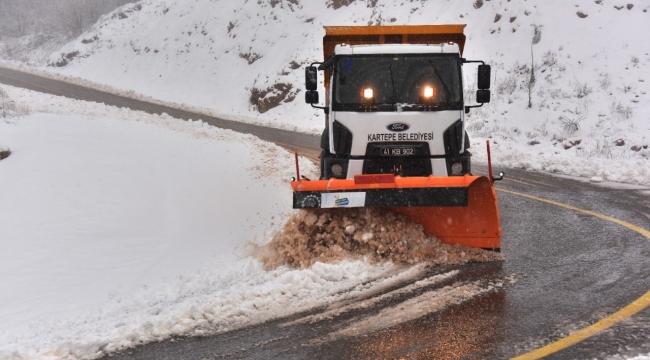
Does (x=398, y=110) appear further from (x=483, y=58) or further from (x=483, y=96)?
(x=483, y=58)

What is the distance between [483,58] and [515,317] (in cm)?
1816

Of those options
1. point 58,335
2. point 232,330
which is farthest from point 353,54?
point 58,335

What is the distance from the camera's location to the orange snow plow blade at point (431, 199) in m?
5.27

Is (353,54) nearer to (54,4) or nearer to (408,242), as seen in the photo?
(408,242)

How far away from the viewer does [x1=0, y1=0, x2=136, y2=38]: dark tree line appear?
50531 millimetres

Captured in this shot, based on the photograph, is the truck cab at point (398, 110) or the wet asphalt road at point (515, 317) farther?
the truck cab at point (398, 110)

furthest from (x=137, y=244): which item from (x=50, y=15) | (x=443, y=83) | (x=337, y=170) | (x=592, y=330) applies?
(x=50, y=15)

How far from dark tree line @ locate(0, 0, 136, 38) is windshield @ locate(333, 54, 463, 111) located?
154 feet

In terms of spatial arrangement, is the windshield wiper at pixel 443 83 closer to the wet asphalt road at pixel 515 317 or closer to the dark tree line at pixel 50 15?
the wet asphalt road at pixel 515 317

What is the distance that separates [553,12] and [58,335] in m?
20.2

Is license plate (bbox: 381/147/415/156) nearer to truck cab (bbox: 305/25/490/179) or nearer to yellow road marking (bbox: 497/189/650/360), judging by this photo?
truck cab (bbox: 305/25/490/179)

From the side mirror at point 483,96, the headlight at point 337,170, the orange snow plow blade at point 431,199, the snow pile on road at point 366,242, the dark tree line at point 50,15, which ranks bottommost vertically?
the snow pile on road at point 366,242

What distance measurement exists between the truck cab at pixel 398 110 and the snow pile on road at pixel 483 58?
5141 millimetres

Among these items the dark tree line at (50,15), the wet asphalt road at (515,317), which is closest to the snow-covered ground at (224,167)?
the wet asphalt road at (515,317)
